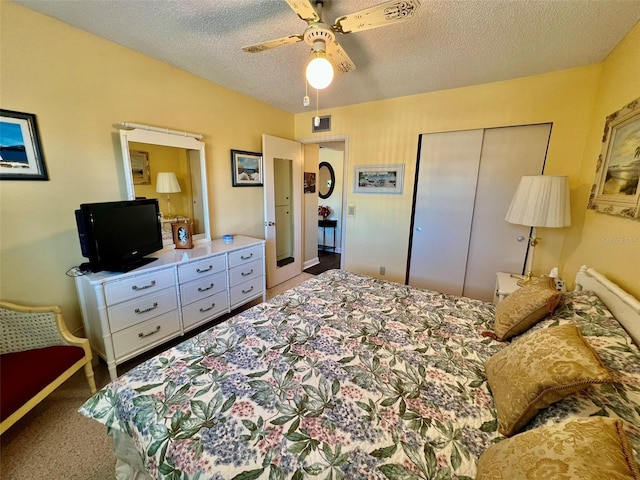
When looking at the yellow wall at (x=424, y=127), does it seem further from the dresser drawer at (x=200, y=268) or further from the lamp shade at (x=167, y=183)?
the lamp shade at (x=167, y=183)

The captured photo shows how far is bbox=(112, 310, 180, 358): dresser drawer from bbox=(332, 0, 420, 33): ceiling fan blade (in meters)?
2.39

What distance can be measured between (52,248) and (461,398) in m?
2.68

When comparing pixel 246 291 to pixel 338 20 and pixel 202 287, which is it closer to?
pixel 202 287

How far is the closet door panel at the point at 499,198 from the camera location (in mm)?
2455

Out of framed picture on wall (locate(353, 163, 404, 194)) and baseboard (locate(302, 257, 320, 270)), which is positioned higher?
framed picture on wall (locate(353, 163, 404, 194))

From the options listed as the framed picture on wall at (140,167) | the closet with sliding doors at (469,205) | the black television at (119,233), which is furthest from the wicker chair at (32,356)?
the closet with sliding doors at (469,205)

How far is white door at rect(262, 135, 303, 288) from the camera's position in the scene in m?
3.36

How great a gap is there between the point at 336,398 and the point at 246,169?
2.84 meters

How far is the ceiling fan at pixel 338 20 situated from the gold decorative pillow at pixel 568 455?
1605 millimetres

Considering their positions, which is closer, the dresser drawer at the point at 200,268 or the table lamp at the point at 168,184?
the dresser drawer at the point at 200,268

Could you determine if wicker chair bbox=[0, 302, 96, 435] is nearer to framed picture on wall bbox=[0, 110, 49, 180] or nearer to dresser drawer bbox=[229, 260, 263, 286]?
framed picture on wall bbox=[0, 110, 49, 180]

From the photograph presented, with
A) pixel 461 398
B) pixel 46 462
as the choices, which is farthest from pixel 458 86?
pixel 46 462

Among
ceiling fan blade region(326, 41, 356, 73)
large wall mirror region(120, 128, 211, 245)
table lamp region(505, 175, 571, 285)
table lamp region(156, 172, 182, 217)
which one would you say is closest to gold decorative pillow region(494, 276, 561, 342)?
table lamp region(505, 175, 571, 285)

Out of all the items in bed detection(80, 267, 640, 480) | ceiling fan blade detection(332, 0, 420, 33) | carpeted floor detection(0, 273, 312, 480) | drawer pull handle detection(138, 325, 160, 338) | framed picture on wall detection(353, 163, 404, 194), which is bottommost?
carpeted floor detection(0, 273, 312, 480)
